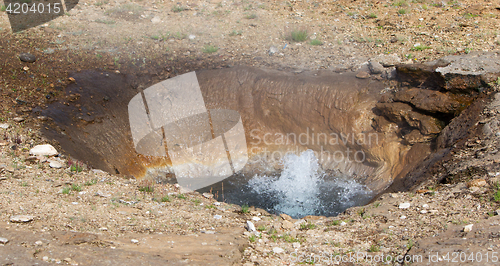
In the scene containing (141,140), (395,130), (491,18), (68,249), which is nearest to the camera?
(68,249)

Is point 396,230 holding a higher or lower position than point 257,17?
lower

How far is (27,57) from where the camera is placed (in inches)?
261

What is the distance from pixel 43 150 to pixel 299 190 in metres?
4.14

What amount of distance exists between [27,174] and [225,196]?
3.05 meters

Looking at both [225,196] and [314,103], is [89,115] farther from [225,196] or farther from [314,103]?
[314,103]

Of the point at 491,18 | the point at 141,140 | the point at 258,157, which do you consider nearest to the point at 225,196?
the point at 258,157

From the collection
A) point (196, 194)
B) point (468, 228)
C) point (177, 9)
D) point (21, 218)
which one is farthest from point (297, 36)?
point (21, 218)

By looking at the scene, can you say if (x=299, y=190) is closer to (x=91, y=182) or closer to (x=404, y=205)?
(x=404, y=205)

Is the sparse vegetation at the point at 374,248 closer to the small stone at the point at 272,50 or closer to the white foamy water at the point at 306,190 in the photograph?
the white foamy water at the point at 306,190

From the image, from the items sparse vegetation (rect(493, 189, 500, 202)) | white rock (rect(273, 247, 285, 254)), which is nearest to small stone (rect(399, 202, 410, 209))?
sparse vegetation (rect(493, 189, 500, 202))

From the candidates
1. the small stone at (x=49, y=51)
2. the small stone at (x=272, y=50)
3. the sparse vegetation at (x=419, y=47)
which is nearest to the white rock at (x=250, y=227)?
the small stone at (x=272, y=50)

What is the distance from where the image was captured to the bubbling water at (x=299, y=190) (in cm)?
579

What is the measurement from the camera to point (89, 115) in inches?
237

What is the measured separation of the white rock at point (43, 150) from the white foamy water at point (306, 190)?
3289mm
